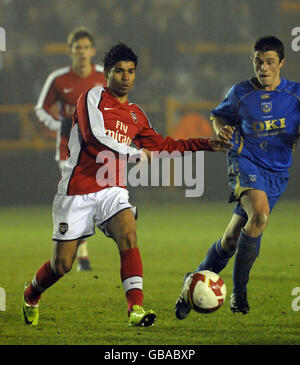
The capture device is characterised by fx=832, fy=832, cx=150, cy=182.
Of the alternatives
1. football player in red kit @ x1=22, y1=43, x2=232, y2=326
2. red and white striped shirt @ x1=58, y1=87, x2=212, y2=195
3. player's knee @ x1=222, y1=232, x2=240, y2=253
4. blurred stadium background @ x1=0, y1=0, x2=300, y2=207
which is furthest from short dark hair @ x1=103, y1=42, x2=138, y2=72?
blurred stadium background @ x1=0, y1=0, x2=300, y2=207

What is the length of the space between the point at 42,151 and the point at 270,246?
7.98m

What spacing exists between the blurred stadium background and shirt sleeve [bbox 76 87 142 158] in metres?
11.0

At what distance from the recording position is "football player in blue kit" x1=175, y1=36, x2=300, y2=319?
5.83 metres

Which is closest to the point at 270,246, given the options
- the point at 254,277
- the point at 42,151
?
the point at 254,277

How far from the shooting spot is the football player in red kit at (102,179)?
17.4ft

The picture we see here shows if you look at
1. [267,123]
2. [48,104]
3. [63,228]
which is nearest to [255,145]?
[267,123]

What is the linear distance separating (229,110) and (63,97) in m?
3.16

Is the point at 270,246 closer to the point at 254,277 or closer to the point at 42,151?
the point at 254,277

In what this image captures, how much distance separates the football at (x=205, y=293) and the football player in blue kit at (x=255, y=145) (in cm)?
46

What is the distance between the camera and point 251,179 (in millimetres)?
5891

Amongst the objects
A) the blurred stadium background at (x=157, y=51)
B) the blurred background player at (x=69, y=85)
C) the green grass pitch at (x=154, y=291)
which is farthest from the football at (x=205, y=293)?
the blurred stadium background at (x=157, y=51)

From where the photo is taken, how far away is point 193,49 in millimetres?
19016

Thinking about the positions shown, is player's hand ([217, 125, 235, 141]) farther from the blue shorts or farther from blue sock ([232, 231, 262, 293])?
blue sock ([232, 231, 262, 293])

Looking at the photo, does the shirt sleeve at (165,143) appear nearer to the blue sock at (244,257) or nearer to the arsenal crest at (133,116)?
the arsenal crest at (133,116)
